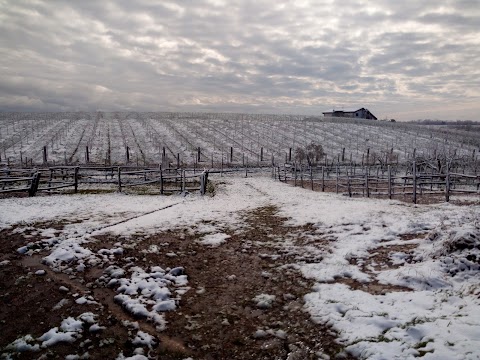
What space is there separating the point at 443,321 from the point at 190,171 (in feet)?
119

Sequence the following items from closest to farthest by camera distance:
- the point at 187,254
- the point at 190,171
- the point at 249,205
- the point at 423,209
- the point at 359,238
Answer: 1. the point at 187,254
2. the point at 359,238
3. the point at 423,209
4. the point at 249,205
5. the point at 190,171

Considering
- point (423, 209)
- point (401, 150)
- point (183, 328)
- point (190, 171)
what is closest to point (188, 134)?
point (190, 171)

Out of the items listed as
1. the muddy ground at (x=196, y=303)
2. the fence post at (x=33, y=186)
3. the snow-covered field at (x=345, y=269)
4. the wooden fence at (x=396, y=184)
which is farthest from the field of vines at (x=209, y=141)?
the muddy ground at (x=196, y=303)

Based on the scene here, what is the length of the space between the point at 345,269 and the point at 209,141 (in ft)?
189

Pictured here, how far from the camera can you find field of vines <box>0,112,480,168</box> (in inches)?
1916

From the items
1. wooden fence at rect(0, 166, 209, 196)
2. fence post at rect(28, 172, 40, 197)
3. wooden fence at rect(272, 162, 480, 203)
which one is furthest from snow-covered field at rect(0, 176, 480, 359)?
wooden fence at rect(272, 162, 480, 203)


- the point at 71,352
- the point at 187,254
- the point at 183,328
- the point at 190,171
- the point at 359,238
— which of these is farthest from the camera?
the point at 190,171

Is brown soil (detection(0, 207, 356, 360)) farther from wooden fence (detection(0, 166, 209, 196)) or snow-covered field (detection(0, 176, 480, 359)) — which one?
wooden fence (detection(0, 166, 209, 196))

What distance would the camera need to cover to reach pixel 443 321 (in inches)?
177

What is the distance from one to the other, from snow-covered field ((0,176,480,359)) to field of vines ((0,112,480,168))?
32.5m

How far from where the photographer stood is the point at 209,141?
6312 cm

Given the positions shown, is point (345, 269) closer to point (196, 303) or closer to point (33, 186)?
point (196, 303)

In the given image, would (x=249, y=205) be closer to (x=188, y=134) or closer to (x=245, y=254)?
(x=245, y=254)

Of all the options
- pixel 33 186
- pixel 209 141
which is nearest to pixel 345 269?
pixel 33 186
